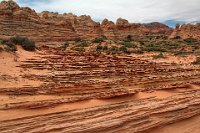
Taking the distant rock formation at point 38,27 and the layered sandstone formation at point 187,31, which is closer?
the distant rock formation at point 38,27

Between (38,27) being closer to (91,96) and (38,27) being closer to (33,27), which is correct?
(33,27)

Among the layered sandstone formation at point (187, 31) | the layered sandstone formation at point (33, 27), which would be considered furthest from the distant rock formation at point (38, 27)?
the layered sandstone formation at point (187, 31)

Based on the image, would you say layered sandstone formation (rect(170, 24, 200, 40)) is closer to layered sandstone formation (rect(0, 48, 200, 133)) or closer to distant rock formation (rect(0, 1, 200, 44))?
distant rock formation (rect(0, 1, 200, 44))

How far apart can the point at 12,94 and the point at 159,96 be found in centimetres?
469

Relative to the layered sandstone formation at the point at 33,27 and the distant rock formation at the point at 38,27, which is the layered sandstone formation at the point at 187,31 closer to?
the distant rock formation at the point at 38,27

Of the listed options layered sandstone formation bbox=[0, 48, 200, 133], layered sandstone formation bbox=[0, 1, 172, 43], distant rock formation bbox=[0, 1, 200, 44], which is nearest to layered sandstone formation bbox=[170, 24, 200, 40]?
distant rock formation bbox=[0, 1, 200, 44]

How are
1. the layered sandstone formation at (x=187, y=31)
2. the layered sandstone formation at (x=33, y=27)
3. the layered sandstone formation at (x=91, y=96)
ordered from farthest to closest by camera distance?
the layered sandstone formation at (x=187, y=31) < the layered sandstone formation at (x=33, y=27) < the layered sandstone formation at (x=91, y=96)

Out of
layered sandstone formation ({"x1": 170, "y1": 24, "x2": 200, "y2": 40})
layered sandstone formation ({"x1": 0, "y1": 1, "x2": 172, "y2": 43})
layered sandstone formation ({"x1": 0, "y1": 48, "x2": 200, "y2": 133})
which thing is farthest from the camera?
layered sandstone formation ({"x1": 170, "y1": 24, "x2": 200, "y2": 40})

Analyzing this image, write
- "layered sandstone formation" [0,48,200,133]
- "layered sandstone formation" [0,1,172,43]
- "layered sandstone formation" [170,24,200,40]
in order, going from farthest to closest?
"layered sandstone formation" [170,24,200,40]
"layered sandstone formation" [0,1,172,43]
"layered sandstone formation" [0,48,200,133]

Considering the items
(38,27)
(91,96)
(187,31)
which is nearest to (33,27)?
(38,27)

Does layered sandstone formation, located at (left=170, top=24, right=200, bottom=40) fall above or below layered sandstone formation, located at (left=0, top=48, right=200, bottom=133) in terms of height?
above

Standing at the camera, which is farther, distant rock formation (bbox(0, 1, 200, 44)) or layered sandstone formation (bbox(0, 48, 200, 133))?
distant rock formation (bbox(0, 1, 200, 44))

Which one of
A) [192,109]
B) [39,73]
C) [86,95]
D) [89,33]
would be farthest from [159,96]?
[89,33]

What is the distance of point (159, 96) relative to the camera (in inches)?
433
